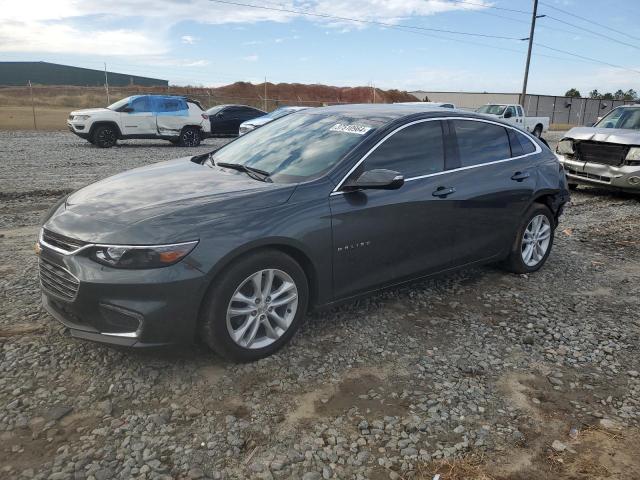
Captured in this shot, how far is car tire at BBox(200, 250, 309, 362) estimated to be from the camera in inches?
126

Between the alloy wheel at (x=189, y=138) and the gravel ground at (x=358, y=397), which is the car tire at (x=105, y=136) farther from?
the gravel ground at (x=358, y=397)

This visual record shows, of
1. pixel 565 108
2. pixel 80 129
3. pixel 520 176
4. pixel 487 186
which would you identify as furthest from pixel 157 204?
pixel 565 108

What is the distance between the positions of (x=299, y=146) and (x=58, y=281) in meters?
1.98

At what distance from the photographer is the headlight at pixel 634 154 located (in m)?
9.34

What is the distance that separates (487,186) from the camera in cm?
475

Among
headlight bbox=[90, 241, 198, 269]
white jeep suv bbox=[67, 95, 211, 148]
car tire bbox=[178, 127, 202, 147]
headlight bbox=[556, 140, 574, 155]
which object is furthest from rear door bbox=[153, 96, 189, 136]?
headlight bbox=[90, 241, 198, 269]

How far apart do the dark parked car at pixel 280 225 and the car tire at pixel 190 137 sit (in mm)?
13930

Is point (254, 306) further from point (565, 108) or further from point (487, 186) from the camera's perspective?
point (565, 108)

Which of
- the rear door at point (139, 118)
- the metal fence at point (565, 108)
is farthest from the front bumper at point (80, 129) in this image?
the metal fence at point (565, 108)

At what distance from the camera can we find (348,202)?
147 inches

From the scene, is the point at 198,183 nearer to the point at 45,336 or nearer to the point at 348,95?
the point at 45,336

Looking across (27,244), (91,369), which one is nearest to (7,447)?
(91,369)

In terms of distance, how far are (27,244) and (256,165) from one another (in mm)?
3202

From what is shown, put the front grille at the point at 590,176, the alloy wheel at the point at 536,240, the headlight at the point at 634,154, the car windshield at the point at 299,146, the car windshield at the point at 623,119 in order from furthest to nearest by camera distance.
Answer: the car windshield at the point at 623,119 < the front grille at the point at 590,176 < the headlight at the point at 634,154 < the alloy wheel at the point at 536,240 < the car windshield at the point at 299,146
